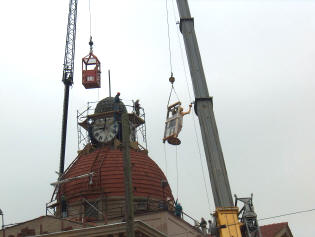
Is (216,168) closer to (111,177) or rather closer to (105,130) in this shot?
(111,177)

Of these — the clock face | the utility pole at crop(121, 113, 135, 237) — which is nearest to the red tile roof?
the clock face

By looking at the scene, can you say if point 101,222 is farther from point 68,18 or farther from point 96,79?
point 68,18

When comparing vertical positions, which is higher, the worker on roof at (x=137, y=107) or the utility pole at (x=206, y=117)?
the worker on roof at (x=137, y=107)

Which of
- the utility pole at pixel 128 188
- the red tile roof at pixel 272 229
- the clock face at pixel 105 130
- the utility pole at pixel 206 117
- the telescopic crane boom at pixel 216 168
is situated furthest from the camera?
the clock face at pixel 105 130

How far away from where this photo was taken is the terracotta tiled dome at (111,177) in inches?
1378

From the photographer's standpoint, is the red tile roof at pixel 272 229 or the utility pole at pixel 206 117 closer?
the utility pole at pixel 206 117

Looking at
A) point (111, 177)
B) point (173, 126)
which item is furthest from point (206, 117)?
point (111, 177)

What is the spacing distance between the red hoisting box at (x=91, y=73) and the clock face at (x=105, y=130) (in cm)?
533

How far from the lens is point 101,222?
107 feet

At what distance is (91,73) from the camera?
46.0 metres

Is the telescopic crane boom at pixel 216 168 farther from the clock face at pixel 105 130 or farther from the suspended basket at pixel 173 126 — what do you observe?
the clock face at pixel 105 130

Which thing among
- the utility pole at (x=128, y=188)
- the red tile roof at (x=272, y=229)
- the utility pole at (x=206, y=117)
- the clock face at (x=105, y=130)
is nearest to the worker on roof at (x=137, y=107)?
the clock face at (x=105, y=130)

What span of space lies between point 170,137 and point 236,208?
16.0ft

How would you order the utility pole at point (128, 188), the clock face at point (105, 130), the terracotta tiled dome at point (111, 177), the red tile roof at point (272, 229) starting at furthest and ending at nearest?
the clock face at point (105, 130) → the terracotta tiled dome at point (111, 177) → the red tile roof at point (272, 229) → the utility pole at point (128, 188)
